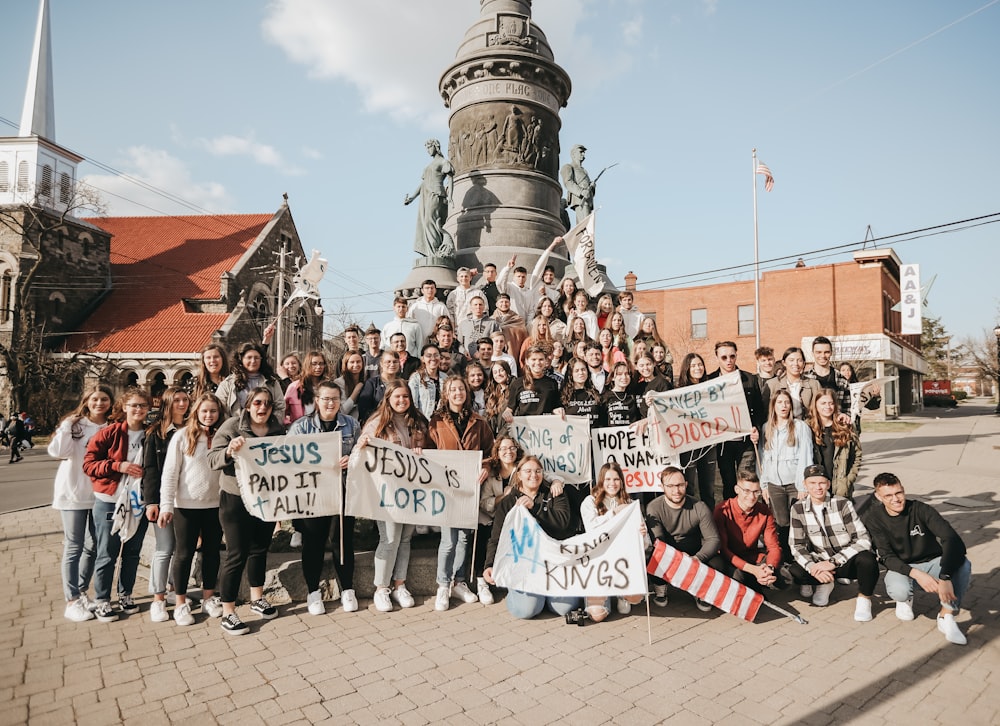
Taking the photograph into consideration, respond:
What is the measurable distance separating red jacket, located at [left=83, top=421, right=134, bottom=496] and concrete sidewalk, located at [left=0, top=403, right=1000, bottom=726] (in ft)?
4.08

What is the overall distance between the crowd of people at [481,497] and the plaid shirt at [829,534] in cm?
1

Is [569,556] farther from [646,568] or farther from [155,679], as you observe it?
[155,679]

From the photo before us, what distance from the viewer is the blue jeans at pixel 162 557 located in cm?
531

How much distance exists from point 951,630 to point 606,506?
291 centimetres

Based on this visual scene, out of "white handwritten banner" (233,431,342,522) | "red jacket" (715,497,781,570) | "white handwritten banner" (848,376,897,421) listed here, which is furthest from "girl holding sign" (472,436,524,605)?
"white handwritten banner" (848,376,897,421)

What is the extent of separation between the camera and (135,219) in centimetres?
4306

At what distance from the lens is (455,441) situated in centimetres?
603

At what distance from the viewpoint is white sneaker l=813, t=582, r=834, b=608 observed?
222 inches

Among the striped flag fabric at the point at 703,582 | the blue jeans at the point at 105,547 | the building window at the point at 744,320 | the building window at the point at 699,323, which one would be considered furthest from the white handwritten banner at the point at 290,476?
the building window at the point at 699,323

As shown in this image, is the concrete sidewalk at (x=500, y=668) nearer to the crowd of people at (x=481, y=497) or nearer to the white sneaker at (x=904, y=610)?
the white sneaker at (x=904, y=610)

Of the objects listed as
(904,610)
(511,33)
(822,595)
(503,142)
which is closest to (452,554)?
(822,595)

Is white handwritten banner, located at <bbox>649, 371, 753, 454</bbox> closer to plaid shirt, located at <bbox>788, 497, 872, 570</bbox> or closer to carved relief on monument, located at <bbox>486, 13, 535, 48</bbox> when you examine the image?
plaid shirt, located at <bbox>788, 497, 872, 570</bbox>

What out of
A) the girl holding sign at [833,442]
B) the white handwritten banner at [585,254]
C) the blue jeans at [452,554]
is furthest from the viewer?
the white handwritten banner at [585,254]

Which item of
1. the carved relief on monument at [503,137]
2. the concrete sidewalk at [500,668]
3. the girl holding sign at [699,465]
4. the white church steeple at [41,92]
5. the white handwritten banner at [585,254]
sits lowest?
the concrete sidewalk at [500,668]
